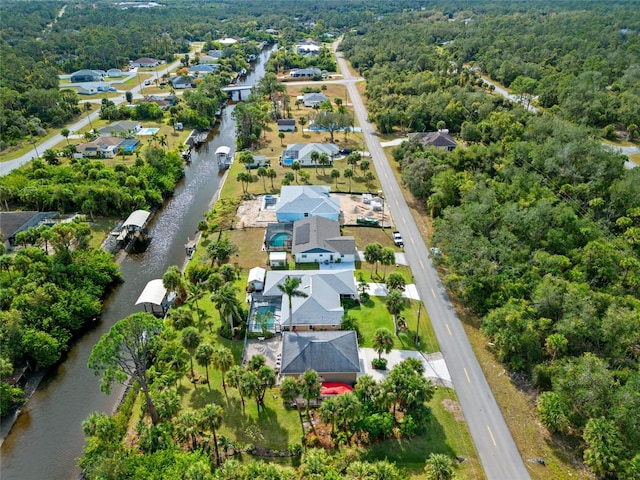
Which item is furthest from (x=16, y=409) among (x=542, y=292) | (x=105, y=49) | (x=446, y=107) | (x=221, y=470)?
(x=105, y=49)

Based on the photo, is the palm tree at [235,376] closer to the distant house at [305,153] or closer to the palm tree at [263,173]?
the palm tree at [263,173]

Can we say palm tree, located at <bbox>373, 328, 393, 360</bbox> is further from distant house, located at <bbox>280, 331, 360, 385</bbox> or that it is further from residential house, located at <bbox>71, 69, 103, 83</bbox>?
residential house, located at <bbox>71, 69, 103, 83</bbox>


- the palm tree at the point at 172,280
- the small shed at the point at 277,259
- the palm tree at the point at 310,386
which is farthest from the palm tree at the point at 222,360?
the small shed at the point at 277,259

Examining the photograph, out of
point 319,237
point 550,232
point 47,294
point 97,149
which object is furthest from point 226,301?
point 97,149

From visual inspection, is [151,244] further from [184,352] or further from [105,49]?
[105,49]

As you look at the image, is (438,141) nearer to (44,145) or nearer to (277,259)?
(277,259)

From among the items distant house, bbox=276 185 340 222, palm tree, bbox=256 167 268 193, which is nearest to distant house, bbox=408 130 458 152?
distant house, bbox=276 185 340 222

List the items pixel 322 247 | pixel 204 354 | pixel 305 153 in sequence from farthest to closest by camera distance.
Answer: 1. pixel 305 153
2. pixel 322 247
3. pixel 204 354
